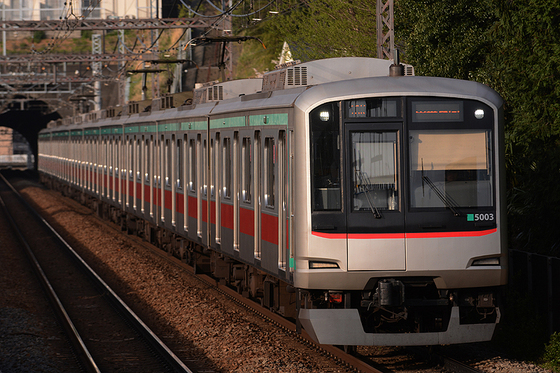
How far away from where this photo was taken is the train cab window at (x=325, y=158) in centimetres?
809

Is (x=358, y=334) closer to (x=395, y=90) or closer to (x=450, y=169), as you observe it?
(x=450, y=169)

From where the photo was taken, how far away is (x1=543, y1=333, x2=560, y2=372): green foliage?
27.1 feet

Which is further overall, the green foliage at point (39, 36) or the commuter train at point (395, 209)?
the green foliage at point (39, 36)

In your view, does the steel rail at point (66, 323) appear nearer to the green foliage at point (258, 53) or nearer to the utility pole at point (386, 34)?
the utility pole at point (386, 34)

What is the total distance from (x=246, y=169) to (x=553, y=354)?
443 cm

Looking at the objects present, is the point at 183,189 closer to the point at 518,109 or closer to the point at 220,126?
the point at 220,126

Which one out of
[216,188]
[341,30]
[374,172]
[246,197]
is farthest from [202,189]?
[341,30]

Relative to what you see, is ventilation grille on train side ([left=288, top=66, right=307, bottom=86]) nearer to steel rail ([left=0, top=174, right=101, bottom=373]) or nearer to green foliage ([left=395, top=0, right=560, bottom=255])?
steel rail ([left=0, top=174, right=101, bottom=373])

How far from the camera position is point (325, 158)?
812 centimetres

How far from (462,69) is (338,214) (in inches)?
397

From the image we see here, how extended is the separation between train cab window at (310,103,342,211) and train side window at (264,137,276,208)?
1219 millimetres

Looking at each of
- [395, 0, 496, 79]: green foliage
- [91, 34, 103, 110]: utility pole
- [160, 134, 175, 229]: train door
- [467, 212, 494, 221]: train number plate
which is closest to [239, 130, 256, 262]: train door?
[467, 212, 494, 221]: train number plate

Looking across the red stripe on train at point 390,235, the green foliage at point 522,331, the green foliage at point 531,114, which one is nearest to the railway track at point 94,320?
the red stripe on train at point 390,235

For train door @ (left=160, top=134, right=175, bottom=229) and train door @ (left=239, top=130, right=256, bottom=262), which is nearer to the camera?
train door @ (left=239, top=130, right=256, bottom=262)
